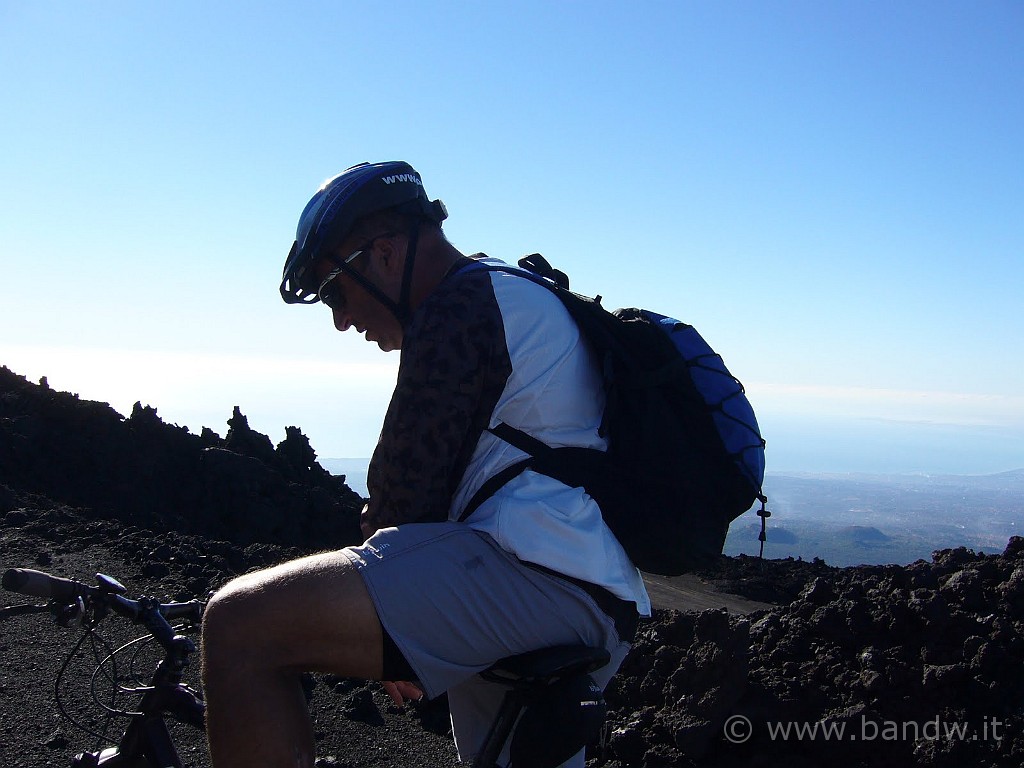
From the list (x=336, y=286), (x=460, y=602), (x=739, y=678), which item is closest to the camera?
(x=460, y=602)

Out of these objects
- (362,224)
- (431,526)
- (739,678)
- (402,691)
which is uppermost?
(362,224)

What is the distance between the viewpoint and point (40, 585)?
2262mm

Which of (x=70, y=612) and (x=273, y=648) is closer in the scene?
(x=273, y=648)

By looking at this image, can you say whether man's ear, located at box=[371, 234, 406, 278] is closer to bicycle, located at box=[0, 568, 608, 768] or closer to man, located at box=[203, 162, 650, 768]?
man, located at box=[203, 162, 650, 768]

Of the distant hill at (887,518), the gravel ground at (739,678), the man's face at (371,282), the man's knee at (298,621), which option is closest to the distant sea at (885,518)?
the distant hill at (887,518)

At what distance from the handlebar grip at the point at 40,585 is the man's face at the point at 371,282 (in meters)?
1.09

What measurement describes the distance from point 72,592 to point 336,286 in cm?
114

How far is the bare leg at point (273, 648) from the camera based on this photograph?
1986 mm

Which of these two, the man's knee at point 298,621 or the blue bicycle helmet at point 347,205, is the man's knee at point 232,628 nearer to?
the man's knee at point 298,621

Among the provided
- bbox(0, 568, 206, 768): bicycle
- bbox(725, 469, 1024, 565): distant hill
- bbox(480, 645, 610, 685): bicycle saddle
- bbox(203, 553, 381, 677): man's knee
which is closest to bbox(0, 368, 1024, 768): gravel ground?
bbox(0, 568, 206, 768): bicycle

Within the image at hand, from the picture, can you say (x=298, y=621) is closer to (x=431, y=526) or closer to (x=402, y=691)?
(x=431, y=526)

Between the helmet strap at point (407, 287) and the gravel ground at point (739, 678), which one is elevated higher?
the helmet strap at point (407, 287)

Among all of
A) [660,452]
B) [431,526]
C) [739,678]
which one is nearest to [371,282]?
[431,526]

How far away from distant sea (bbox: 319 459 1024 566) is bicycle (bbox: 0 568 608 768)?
72.4ft
